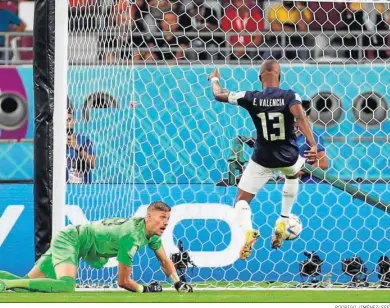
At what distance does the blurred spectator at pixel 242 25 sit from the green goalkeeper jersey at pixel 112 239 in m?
2.27

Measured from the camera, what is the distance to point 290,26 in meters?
9.05

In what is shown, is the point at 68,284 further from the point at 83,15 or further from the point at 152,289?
the point at 83,15

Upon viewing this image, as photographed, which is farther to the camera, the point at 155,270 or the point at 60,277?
the point at 155,270

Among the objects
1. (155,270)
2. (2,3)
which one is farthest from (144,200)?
(2,3)

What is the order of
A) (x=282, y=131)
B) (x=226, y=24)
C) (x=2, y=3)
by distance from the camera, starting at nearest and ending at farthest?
1. (x=282, y=131)
2. (x=226, y=24)
3. (x=2, y=3)

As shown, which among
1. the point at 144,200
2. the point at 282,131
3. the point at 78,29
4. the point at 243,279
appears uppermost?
the point at 78,29

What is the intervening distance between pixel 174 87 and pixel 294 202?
1.14 m

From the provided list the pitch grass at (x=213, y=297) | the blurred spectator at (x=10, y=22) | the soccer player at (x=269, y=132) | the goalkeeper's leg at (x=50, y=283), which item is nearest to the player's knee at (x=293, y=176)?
the soccer player at (x=269, y=132)

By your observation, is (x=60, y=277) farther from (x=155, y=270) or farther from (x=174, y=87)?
(x=174, y=87)

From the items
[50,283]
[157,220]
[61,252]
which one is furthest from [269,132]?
[50,283]

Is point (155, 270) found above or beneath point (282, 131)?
beneath

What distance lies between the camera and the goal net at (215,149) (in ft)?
25.4

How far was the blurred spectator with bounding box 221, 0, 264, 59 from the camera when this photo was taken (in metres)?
8.93

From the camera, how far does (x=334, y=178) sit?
8203 mm
